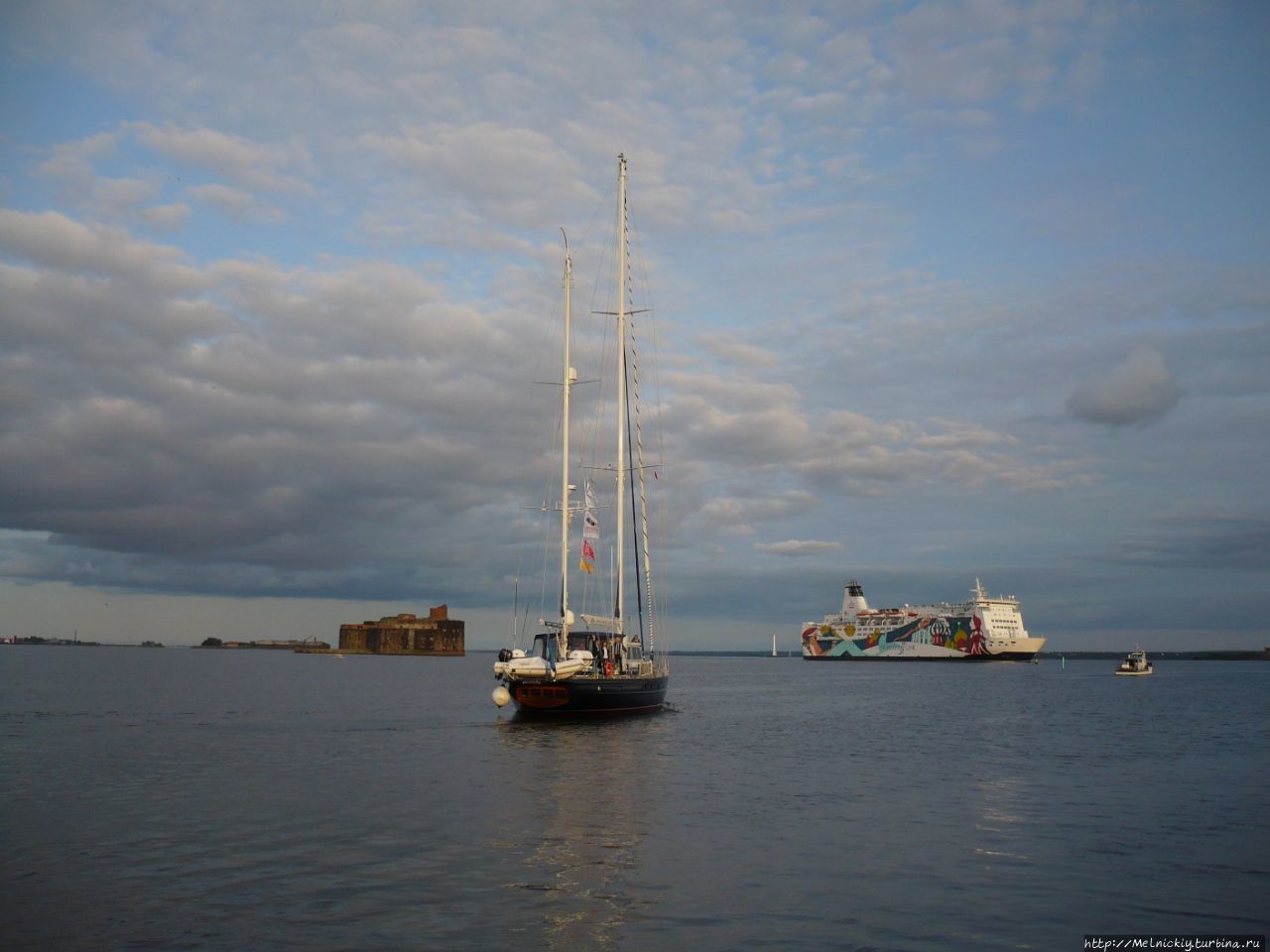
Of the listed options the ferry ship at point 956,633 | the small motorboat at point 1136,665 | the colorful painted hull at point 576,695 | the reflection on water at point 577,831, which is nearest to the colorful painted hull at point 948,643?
the ferry ship at point 956,633

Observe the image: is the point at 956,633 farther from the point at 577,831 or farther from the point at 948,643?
the point at 577,831

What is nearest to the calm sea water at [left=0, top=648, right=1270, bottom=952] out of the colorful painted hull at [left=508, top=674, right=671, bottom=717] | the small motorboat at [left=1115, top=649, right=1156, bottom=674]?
the colorful painted hull at [left=508, top=674, right=671, bottom=717]

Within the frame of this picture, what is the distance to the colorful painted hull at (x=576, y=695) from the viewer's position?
1706 inches

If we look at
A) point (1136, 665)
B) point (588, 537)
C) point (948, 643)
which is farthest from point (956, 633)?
point (588, 537)

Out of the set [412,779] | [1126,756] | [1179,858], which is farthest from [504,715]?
[1179,858]

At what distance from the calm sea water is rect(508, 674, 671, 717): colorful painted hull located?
113 cm

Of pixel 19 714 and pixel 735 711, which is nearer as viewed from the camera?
pixel 19 714

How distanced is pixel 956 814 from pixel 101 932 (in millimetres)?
18994

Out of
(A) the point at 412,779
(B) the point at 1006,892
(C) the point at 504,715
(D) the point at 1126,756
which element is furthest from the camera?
(C) the point at 504,715

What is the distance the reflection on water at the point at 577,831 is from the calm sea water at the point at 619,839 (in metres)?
0.09

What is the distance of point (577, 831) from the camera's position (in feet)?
69.5

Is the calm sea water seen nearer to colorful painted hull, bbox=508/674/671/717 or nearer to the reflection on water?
the reflection on water

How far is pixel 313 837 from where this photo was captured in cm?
1991

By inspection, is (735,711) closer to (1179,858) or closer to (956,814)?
(956,814)
